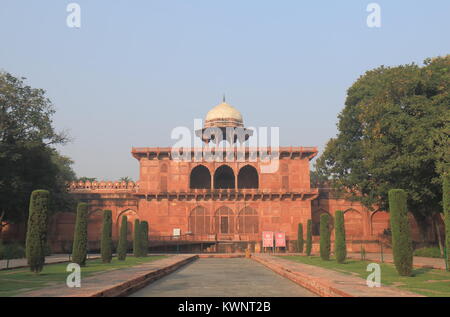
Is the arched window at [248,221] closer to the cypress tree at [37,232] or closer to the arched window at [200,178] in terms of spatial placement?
the arched window at [200,178]

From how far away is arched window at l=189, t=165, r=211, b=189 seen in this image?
5209 cm

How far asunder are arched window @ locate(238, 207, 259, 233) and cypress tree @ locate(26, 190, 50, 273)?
98.6 feet

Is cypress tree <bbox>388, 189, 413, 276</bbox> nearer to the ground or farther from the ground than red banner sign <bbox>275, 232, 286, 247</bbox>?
farther from the ground

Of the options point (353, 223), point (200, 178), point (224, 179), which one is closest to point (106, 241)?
point (200, 178)

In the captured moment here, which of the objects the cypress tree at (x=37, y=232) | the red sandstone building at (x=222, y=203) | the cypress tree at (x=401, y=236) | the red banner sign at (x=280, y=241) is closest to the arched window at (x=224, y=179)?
the red sandstone building at (x=222, y=203)

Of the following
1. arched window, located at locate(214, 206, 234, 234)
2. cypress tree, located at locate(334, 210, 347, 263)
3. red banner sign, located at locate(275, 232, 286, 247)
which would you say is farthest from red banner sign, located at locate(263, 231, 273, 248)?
cypress tree, located at locate(334, 210, 347, 263)

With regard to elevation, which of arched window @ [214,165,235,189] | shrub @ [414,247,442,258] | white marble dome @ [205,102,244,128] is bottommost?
shrub @ [414,247,442,258]

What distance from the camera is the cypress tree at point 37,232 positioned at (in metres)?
17.1

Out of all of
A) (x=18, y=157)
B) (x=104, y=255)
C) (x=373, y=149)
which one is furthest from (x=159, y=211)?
(x=373, y=149)

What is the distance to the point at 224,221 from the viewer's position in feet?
153

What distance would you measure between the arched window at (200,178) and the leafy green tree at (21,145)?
17.7m

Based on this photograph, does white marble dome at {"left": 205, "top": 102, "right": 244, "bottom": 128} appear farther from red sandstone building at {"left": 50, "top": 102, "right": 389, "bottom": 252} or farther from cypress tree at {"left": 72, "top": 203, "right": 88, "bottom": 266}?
cypress tree at {"left": 72, "top": 203, "right": 88, "bottom": 266}

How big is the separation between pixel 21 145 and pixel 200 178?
22.2m
